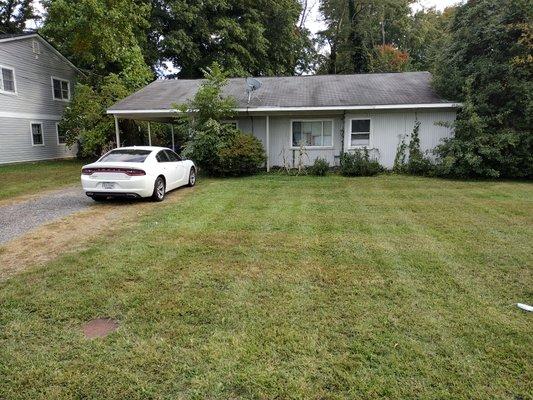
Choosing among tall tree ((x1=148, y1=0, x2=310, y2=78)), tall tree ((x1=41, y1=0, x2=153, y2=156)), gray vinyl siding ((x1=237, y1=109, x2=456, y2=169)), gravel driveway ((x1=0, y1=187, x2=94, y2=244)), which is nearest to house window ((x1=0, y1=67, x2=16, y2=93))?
tall tree ((x1=41, y1=0, x2=153, y2=156))

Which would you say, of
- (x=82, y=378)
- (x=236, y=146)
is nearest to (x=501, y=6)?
(x=236, y=146)

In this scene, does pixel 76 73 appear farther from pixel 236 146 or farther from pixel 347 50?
pixel 347 50

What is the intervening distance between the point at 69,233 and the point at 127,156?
3.00 meters

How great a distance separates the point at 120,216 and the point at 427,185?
9.03m

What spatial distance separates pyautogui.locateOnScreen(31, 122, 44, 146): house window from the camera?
2145 centimetres

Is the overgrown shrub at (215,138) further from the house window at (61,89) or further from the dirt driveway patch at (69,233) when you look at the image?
the house window at (61,89)

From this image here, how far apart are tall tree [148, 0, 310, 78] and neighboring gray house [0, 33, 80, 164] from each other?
249 inches

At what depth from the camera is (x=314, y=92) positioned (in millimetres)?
16109

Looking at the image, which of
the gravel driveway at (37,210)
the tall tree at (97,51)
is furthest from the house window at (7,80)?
the gravel driveway at (37,210)

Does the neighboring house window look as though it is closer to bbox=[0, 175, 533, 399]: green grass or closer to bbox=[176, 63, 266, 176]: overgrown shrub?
bbox=[176, 63, 266, 176]: overgrown shrub

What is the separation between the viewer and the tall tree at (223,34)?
2582 cm

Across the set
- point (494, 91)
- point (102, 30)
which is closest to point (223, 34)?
point (102, 30)

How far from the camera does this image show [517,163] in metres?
12.6

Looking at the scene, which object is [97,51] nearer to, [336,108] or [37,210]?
[336,108]
